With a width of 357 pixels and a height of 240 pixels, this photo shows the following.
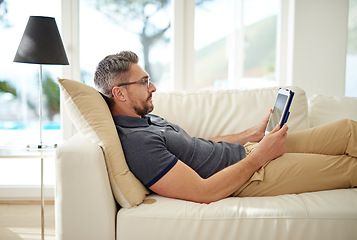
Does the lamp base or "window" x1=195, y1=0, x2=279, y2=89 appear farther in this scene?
"window" x1=195, y1=0, x2=279, y2=89

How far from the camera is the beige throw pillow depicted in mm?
1559

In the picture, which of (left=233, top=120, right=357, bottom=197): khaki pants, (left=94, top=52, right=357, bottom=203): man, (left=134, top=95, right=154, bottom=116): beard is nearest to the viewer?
(left=94, top=52, right=357, bottom=203): man

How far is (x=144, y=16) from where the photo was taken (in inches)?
121

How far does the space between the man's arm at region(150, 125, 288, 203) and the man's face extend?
1.20 feet

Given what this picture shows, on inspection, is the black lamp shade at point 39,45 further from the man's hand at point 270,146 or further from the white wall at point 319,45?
the white wall at point 319,45

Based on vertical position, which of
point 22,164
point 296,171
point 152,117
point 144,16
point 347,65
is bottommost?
Result: point 22,164

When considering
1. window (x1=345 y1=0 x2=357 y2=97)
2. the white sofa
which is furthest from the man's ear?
window (x1=345 y1=0 x2=357 y2=97)

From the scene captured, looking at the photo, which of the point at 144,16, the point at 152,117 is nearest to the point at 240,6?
the point at 144,16

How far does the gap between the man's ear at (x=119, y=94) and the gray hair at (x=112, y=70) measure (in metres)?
0.03

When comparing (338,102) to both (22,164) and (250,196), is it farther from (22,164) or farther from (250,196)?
(22,164)

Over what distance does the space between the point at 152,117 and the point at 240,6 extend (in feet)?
5.15

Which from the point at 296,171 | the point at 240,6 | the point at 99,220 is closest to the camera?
the point at 99,220

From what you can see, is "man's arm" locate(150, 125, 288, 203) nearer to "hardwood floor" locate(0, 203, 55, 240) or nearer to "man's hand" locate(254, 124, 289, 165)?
"man's hand" locate(254, 124, 289, 165)

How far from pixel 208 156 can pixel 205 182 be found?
0.21 m
